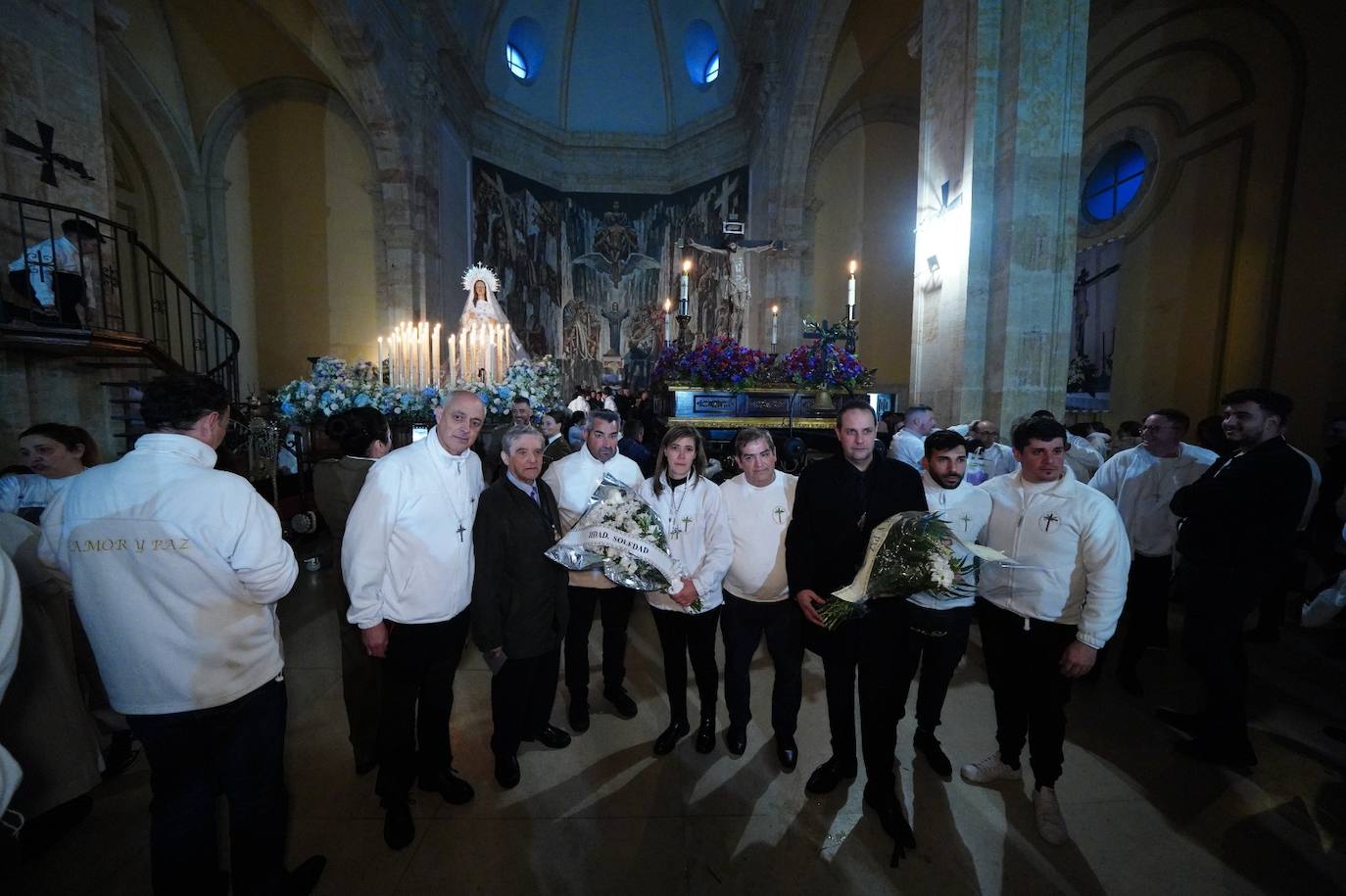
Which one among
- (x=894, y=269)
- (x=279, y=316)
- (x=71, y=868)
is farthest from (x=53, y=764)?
(x=894, y=269)

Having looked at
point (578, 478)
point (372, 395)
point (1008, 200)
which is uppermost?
point (1008, 200)

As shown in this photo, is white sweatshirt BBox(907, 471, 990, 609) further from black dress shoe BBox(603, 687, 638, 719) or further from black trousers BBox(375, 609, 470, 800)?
Answer: black trousers BBox(375, 609, 470, 800)

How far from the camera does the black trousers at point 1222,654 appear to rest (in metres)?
2.94

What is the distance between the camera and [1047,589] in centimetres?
252

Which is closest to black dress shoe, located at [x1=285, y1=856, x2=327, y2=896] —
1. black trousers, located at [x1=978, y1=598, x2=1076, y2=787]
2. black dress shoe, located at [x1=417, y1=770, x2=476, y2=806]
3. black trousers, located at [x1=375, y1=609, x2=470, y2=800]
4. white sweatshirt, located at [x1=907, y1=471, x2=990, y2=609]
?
black trousers, located at [x1=375, y1=609, x2=470, y2=800]

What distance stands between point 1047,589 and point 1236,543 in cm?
141

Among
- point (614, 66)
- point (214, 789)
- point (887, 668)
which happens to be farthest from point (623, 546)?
point (614, 66)

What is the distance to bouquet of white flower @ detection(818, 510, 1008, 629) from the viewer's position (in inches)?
84.5

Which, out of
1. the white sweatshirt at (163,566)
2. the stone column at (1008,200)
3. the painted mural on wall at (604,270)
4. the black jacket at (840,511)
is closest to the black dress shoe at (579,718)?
the black jacket at (840,511)

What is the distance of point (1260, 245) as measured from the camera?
840 centimetres

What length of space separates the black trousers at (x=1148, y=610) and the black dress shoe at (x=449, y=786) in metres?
4.36

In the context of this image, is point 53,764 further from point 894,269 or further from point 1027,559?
point 894,269

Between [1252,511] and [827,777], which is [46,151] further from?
[1252,511]

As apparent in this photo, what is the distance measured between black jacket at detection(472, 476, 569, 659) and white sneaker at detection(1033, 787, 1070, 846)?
2.50 metres
